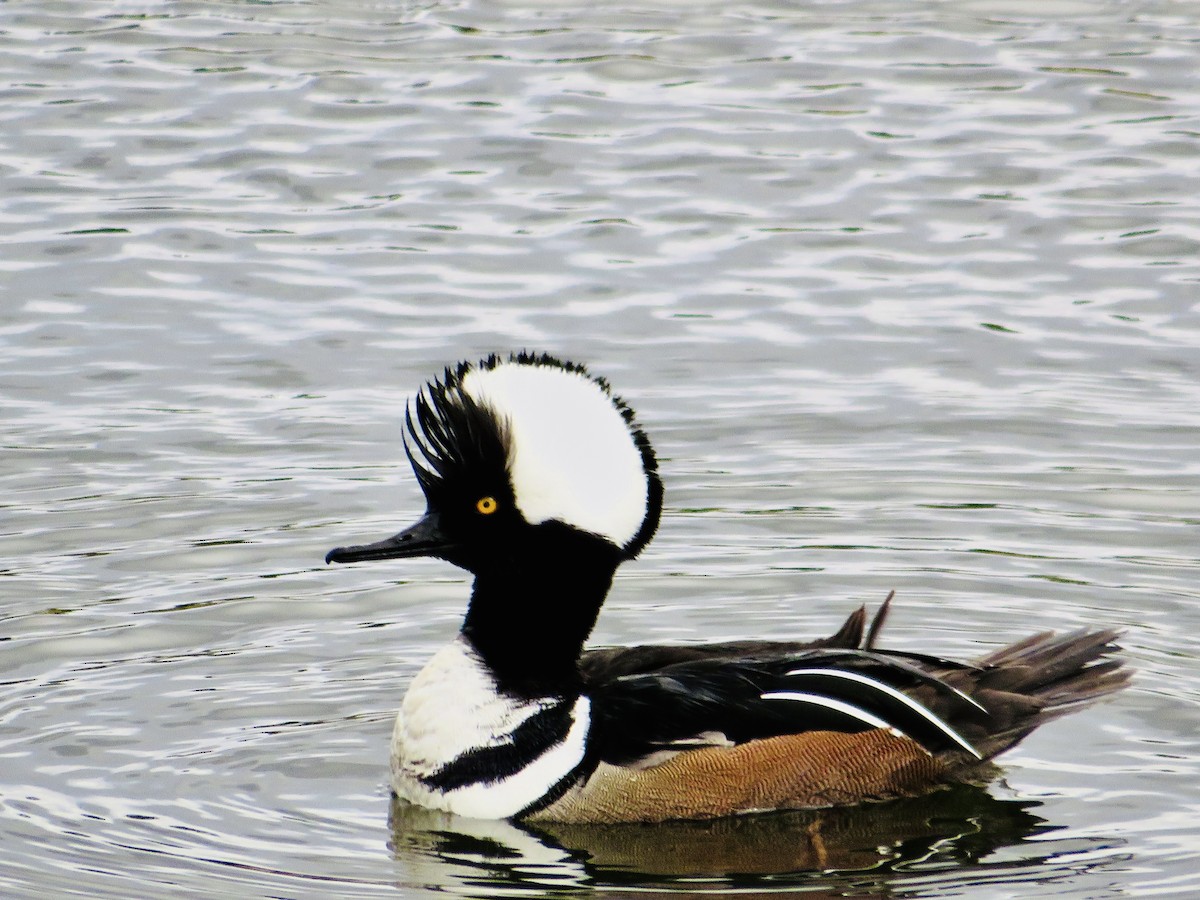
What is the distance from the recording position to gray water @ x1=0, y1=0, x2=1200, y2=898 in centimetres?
756

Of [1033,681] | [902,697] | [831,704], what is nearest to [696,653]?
[831,704]

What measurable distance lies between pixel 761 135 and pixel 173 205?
166 inches

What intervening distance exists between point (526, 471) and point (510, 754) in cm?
97

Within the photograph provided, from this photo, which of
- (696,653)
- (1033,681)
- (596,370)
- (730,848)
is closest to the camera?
(730,848)

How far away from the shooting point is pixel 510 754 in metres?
7.61

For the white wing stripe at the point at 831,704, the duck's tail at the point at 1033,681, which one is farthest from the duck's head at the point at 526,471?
the duck's tail at the point at 1033,681

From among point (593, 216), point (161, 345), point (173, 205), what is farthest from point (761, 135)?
point (161, 345)

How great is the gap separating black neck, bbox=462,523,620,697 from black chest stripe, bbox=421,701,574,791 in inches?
4.1

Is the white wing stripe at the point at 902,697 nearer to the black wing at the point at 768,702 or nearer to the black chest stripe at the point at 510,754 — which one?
the black wing at the point at 768,702

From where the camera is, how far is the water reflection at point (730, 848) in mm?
7137

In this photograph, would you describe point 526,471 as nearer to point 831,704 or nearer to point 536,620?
point 536,620

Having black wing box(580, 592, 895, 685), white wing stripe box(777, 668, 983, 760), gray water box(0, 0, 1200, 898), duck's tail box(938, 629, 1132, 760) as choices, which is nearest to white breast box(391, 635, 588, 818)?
gray water box(0, 0, 1200, 898)

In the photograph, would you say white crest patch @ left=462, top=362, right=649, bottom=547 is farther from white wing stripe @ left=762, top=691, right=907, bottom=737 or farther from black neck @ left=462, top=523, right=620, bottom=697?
white wing stripe @ left=762, top=691, right=907, bottom=737

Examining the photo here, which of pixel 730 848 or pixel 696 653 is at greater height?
pixel 696 653
